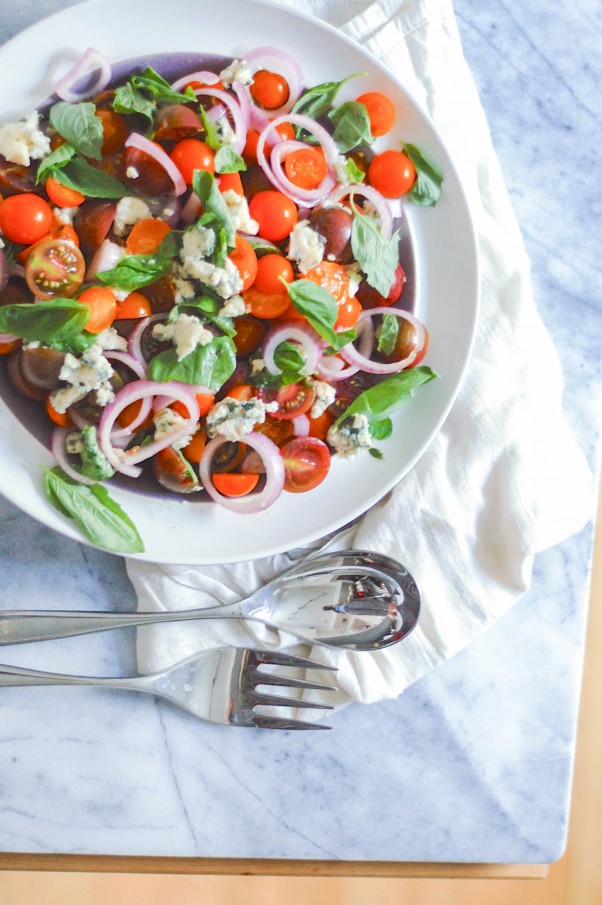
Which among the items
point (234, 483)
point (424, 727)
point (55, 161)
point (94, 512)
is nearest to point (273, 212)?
point (55, 161)

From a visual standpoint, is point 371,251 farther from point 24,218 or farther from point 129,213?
point 24,218

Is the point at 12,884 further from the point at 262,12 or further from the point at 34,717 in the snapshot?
the point at 262,12

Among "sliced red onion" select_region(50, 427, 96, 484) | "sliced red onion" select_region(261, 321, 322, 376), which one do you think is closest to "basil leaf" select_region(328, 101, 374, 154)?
"sliced red onion" select_region(261, 321, 322, 376)

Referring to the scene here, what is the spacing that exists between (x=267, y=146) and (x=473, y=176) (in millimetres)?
477

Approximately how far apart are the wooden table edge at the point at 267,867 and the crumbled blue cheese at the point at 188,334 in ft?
3.70

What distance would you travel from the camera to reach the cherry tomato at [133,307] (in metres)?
1.52

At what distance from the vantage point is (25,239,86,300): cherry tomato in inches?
57.6

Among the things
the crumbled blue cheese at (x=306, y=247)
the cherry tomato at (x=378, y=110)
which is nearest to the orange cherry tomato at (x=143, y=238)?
the crumbled blue cheese at (x=306, y=247)

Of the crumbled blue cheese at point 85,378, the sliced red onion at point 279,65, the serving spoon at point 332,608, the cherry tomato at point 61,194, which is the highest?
the sliced red onion at point 279,65

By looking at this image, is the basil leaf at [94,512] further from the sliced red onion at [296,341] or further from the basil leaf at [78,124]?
the basil leaf at [78,124]

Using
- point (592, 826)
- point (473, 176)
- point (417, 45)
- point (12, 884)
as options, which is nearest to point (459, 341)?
point (473, 176)

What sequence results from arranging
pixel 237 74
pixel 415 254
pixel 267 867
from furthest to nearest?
1. pixel 267 867
2. pixel 415 254
3. pixel 237 74

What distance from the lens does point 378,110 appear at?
158 centimetres

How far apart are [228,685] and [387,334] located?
78 cm
